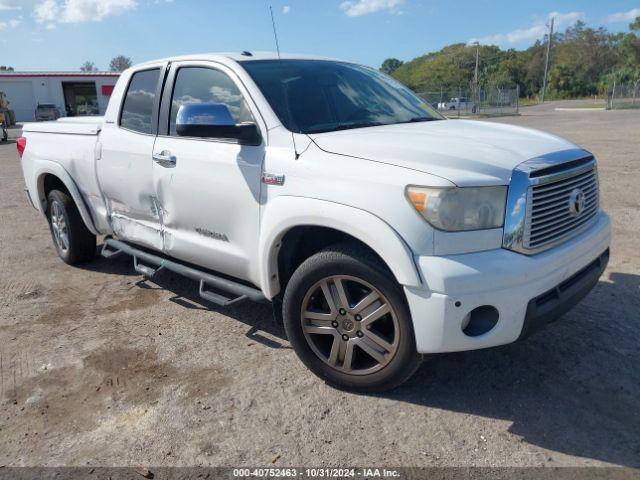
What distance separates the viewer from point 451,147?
2.89 m

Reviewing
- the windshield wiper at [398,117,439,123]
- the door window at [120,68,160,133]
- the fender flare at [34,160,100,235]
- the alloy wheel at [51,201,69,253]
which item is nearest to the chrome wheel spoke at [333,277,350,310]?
the windshield wiper at [398,117,439,123]

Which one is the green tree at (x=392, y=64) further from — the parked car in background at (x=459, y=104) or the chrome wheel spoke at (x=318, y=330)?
the chrome wheel spoke at (x=318, y=330)

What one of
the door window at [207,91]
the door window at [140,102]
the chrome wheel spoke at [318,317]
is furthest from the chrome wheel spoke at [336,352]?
the door window at [140,102]

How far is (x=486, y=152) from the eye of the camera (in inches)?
111

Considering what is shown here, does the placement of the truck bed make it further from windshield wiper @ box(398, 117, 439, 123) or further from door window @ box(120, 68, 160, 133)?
windshield wiper @ box(398, 117, 439, 123)

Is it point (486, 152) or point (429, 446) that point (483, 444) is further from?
point (486, 152)

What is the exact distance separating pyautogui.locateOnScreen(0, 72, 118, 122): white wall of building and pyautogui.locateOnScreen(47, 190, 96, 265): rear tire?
150ft

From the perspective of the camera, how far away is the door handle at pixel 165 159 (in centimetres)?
383

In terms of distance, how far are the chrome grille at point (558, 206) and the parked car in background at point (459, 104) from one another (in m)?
38.3

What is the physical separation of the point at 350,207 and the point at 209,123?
41.0 inches

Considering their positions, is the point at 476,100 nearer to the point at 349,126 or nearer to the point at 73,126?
the point at 73,126

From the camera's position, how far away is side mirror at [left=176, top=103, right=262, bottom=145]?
3.20 meters

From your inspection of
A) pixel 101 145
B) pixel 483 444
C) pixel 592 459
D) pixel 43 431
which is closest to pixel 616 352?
pixel 592 459

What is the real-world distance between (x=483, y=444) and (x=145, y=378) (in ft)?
6.75
